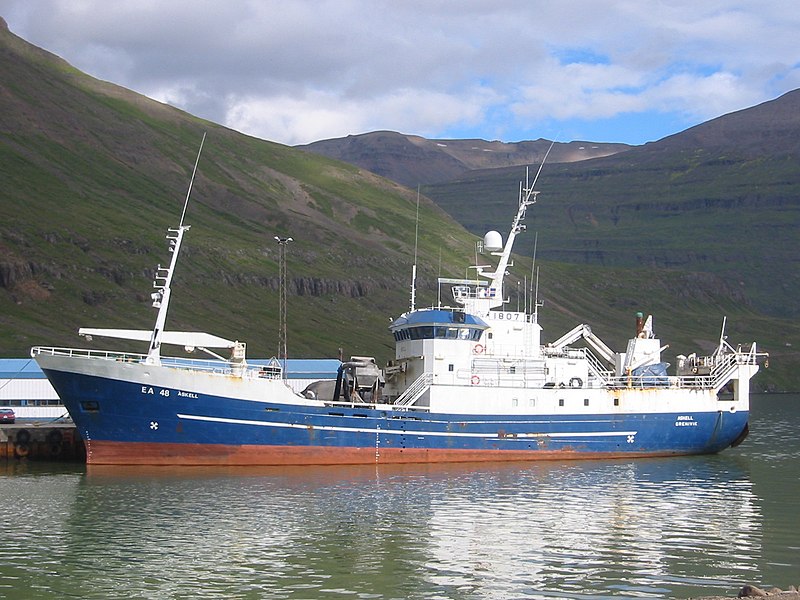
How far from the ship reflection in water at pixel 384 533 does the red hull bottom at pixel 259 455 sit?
1.73 ft

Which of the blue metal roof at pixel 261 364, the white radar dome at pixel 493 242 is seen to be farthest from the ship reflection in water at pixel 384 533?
the blue metal roof at pixel 261 364

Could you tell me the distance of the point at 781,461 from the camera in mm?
60781

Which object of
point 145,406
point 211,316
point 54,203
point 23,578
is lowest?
point 23,578

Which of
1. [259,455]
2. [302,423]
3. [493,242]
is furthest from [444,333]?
[259,455]

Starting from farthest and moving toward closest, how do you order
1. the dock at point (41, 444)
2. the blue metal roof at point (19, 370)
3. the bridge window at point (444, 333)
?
the blue metal roof at point (19, 370), the dock at point (41, 444), the bridge window at point (444, 333)

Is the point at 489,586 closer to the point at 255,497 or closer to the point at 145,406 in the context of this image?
the point at 255,497

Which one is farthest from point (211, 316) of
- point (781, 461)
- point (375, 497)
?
point (375, 497)

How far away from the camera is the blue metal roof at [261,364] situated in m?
69.8

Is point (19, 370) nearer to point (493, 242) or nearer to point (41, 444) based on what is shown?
point (41, 444)

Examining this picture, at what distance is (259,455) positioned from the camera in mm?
48125

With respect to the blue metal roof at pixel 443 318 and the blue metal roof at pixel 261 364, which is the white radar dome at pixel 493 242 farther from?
the blue metal roof at pixel 261 364

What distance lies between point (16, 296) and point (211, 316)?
31.2m

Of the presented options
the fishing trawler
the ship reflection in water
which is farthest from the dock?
the ship reflection in water

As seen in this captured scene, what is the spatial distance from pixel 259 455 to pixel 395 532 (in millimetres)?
14604
